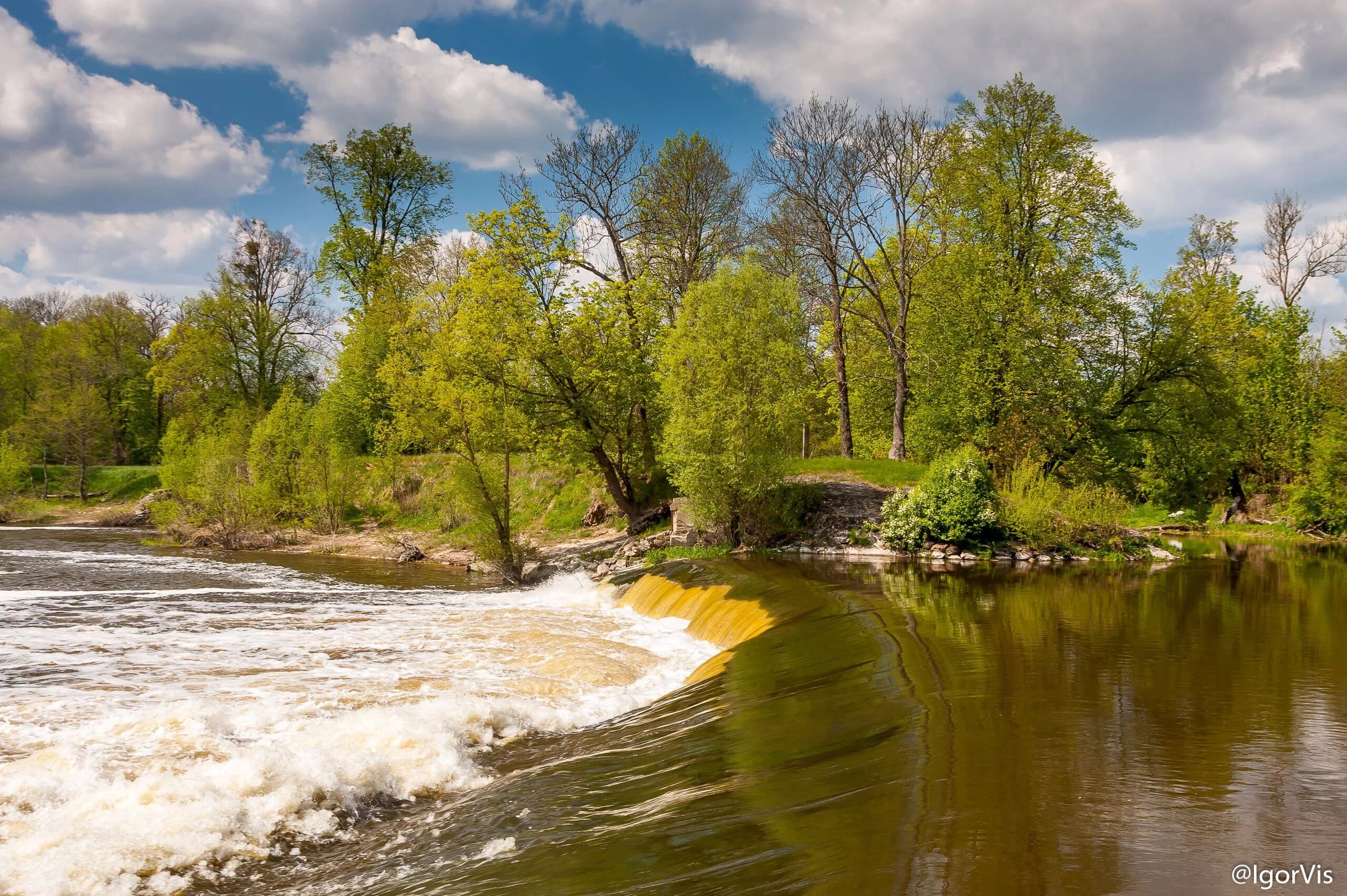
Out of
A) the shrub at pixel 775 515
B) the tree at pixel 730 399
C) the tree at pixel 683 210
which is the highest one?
the tree at pixel 683 210

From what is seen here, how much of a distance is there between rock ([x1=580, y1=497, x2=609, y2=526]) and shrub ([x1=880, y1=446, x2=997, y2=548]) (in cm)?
1347

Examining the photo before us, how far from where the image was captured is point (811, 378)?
3872cm

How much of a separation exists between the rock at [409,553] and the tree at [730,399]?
1210cm

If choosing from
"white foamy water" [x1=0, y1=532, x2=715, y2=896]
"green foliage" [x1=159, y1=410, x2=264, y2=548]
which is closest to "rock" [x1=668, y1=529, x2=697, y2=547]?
"white foamy water" [x1=0, y1=532, x2=715, y2=896]

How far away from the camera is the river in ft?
16.6

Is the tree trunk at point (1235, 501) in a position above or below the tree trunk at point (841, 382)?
below

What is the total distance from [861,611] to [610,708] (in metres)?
5.10

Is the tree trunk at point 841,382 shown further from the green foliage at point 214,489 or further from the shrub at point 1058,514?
the green foliage at point 214,489

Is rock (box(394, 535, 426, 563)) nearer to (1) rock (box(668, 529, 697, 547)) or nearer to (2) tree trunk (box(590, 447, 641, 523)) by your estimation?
(2) tree trunk (box(590, 447, 641, 523))

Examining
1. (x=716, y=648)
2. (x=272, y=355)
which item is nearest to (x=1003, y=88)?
(x=716, y=648)

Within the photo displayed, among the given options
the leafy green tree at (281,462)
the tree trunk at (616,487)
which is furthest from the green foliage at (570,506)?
the leafy green tree at (281,462)

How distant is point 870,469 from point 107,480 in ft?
161

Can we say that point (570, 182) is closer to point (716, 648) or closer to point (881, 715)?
point (716, 648)

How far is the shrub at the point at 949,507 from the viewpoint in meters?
22.6
